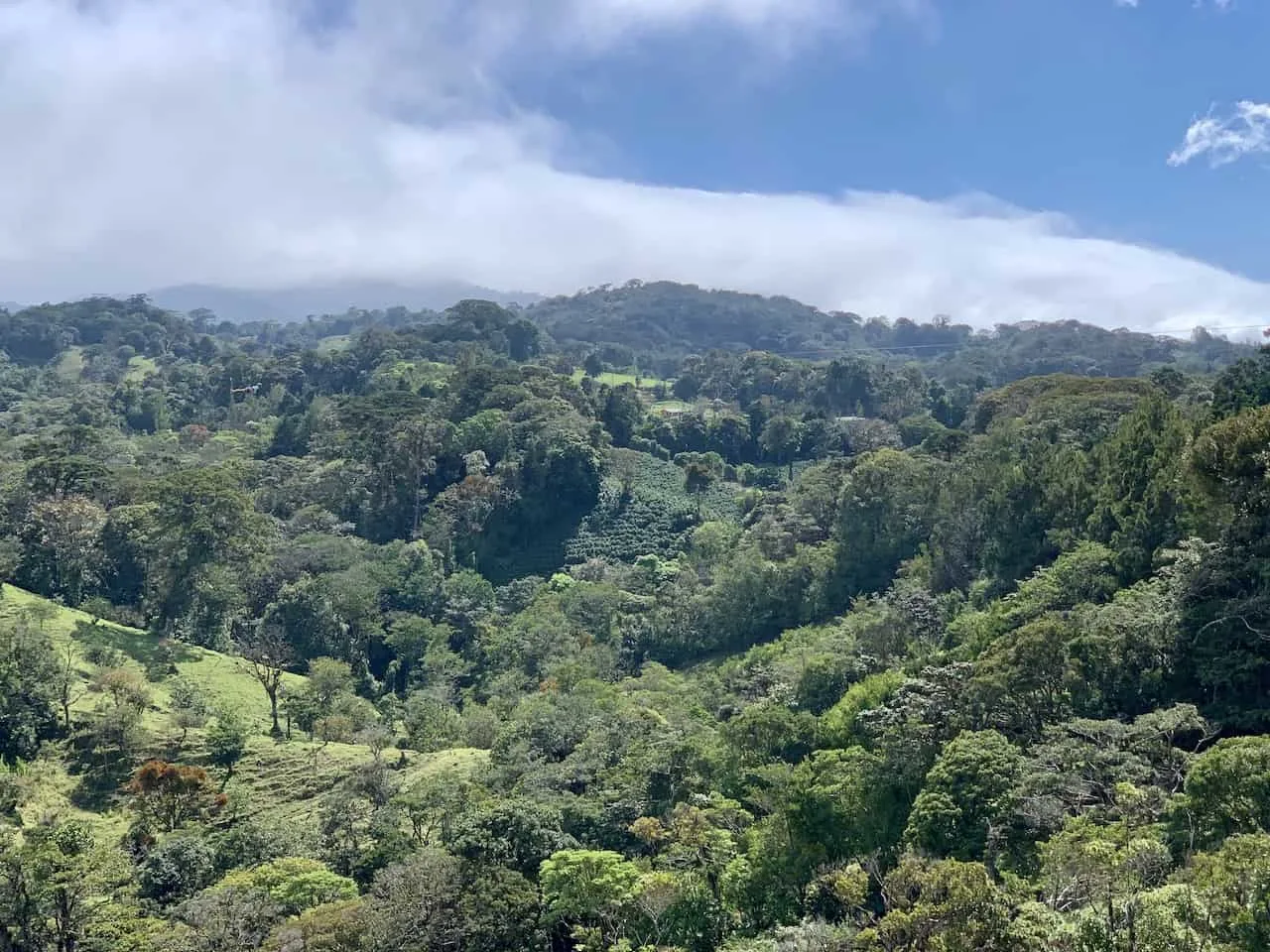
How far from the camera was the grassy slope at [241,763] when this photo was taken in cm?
2592

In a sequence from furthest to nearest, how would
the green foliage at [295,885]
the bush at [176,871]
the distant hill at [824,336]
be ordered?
the distant hill at [824,336]
the bush at [176,871]
the green foliage at [295,885]

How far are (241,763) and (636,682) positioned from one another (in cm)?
1340

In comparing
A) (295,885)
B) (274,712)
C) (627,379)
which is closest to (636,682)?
(274,712)

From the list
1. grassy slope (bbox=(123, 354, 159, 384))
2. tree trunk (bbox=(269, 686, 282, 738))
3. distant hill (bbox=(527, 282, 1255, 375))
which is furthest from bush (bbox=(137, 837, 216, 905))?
distant hill (bbox=(527, 282, 1255, 375))

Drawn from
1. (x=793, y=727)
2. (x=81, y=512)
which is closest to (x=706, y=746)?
(x=793, y=727)

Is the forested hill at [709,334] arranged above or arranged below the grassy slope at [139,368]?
above

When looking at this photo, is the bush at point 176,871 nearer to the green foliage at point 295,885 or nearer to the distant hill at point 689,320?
the green foliage at point 295,885

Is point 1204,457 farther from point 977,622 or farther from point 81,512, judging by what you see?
point 81,512

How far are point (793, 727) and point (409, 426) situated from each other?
36141 mm

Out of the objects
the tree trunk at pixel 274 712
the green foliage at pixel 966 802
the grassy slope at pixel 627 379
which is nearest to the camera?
the green foliage at pixel 966 802

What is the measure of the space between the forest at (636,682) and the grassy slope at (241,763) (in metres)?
→ 0.19

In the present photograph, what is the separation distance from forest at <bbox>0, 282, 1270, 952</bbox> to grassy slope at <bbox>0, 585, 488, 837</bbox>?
186 millimetres

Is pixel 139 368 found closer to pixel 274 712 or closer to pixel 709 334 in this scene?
pixel 274 712

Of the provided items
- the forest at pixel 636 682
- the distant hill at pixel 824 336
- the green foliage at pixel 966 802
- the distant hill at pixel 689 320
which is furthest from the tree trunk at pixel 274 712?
the distant hill at pixel 689 320
